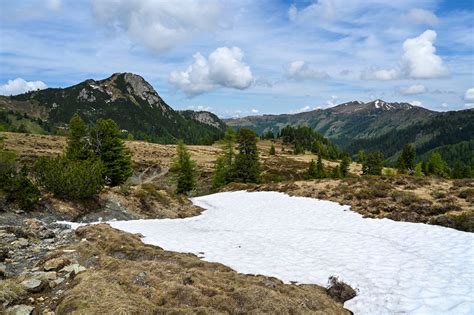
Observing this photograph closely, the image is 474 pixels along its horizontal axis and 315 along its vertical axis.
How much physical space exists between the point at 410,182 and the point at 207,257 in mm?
22730

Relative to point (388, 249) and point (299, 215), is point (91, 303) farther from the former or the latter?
point (299, 215)

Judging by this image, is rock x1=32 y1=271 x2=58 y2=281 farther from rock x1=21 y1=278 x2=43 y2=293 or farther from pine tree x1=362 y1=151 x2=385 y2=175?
pine tree x1=362 y1=151 x2=385 y2=175

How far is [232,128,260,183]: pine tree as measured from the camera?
55.8 meters

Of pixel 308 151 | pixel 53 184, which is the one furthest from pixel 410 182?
pixel 308 151

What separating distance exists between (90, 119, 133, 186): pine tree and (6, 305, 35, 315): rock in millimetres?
34837

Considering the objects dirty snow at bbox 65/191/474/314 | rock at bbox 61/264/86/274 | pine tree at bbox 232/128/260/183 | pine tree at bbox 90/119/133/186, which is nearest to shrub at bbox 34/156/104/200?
dirty snow at bbox 65/191/474/314

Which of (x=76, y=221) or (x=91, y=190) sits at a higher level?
(x=91, y=190)

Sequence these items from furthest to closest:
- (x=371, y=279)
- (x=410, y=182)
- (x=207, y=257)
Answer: (x=410, y=182), (x=207, y=257), (x=371, y=279)

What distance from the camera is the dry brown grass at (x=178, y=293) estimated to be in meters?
7.97

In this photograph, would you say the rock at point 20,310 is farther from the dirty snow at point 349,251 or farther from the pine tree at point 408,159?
the pine tree at point 408,159

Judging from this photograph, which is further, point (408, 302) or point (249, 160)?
point (249, 160)

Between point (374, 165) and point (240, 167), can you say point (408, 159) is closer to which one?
point (374, 165)

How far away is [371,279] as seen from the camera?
11.3 m

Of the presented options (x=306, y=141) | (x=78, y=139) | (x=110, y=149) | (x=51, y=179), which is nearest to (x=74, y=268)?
(x=51, y=179)
